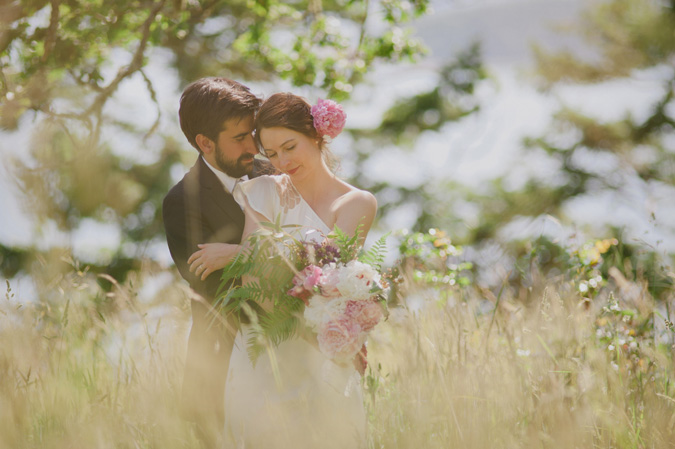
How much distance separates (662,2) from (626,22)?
0.72 m

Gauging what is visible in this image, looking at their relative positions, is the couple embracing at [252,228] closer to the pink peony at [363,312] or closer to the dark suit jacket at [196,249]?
the dark suit jacket at [196,249]

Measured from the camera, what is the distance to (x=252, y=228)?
9.91 feet

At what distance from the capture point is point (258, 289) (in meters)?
2.62

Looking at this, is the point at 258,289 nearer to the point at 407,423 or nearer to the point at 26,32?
the point at 407,423

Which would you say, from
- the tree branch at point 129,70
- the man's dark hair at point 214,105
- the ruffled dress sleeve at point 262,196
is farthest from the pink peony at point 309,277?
the tree branch at point 129,70

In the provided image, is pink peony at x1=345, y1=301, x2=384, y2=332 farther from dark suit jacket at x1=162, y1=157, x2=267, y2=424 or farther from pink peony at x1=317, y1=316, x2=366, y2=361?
dark suit jacket at x1=162, y1=157, x2=267, y2=424

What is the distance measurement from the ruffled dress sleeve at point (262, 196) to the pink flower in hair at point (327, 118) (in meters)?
0.36

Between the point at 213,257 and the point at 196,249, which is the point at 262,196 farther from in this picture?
the point at 196,249

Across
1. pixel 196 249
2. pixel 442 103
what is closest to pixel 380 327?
pixel 196 249

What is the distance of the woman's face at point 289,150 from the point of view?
3.09 metres

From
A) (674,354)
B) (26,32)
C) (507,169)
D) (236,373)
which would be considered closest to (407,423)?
(236,373)

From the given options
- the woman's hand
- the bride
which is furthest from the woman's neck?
the woman's hand

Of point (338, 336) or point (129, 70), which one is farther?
point (129, 70)

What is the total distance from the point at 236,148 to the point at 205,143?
7.5 inches
